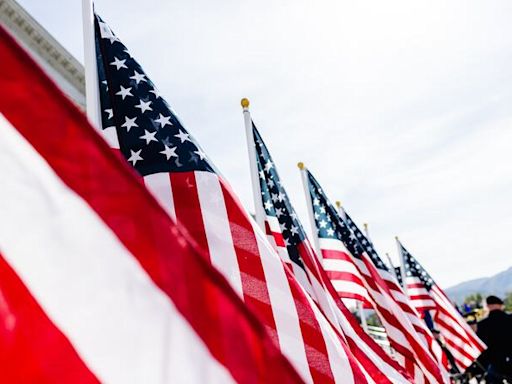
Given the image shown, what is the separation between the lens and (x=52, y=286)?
5.21ft

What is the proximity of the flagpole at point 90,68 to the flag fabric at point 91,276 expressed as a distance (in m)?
2.46

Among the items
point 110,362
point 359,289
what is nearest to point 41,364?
point 110,362

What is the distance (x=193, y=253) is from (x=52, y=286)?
41cm

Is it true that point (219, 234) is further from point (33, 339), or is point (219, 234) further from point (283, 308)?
point (33, 339)

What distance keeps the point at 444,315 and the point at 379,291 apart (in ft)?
14.0

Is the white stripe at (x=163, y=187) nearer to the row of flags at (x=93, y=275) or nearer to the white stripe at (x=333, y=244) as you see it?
the row of flags at (x=93, y=275)

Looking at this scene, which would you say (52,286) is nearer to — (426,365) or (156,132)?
(156,132)

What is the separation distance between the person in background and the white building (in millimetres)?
17808

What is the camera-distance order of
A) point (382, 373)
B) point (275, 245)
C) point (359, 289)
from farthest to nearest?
point (359, 289) < point (275, 245) < point (382, 373)

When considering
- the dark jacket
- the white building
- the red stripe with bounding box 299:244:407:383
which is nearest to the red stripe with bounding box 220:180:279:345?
the red stripe with bounding box 299:244:407:383

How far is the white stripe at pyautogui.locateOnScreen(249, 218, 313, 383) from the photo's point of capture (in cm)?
372

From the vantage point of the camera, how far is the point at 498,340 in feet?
34.5

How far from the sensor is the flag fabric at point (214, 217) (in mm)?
3719

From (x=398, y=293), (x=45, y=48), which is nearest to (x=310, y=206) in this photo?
(x=398, y=293)
